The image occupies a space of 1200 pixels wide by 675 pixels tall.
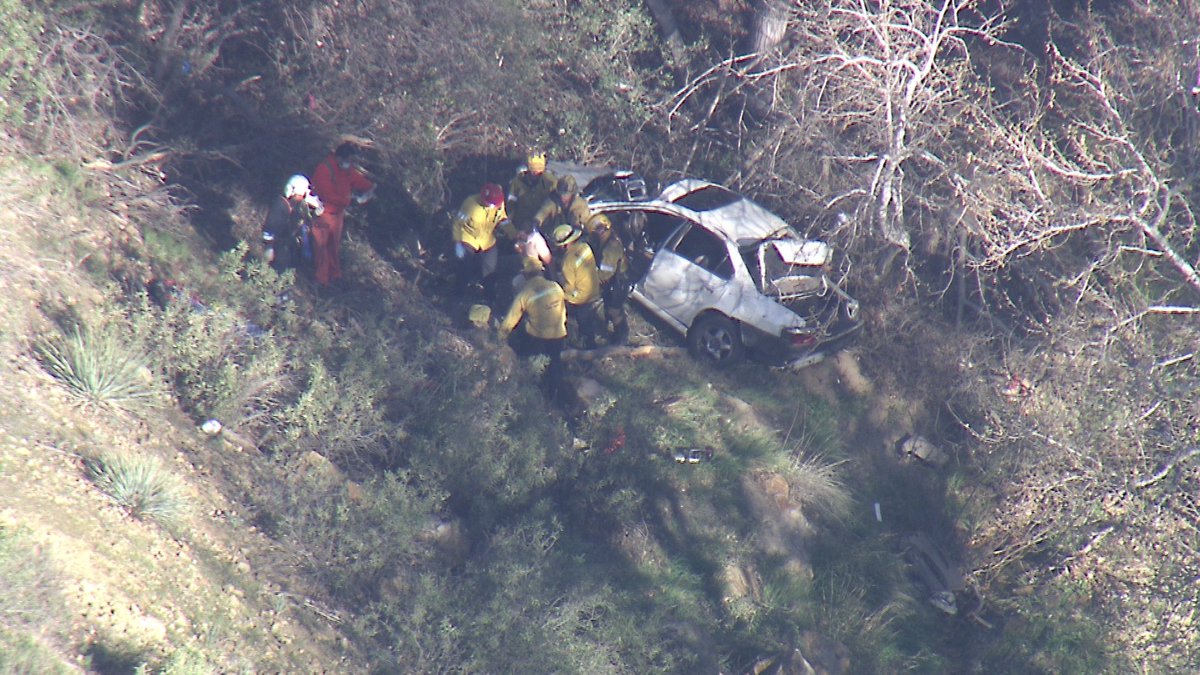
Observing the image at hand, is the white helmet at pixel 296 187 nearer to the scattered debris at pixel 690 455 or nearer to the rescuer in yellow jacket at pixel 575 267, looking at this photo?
the rescuer in yellow jacket at pixel 575 267

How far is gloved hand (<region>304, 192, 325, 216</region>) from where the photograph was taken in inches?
355

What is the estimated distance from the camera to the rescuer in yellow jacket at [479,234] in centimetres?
958

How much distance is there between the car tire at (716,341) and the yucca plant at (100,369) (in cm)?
565

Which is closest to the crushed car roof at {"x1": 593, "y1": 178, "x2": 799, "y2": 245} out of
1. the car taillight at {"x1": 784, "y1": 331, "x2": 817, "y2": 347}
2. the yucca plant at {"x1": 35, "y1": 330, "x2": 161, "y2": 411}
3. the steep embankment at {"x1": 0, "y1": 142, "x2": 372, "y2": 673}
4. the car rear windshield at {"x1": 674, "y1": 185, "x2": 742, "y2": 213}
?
the car rear windshield at {"x1": 674, "y1": 185, "x2": 742, "y2": 213}

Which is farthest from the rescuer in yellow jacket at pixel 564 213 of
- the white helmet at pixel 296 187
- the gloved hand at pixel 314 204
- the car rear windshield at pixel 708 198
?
the white helmet at pixel 296 187

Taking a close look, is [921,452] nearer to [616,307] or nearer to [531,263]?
[616,307]

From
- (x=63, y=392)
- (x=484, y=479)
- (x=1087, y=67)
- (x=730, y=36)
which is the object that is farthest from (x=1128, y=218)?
(x=63, y=392)

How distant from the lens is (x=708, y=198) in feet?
33.9

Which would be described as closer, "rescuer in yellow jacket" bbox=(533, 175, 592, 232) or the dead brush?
the dead brush

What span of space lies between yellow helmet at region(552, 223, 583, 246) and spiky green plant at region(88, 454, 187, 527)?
4.50 m

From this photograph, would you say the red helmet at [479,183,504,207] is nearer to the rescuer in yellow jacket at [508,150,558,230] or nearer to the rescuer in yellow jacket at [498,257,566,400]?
the rescuer in yellow jacket at [508,150,558,230]

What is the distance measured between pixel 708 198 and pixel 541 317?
8.95 ft

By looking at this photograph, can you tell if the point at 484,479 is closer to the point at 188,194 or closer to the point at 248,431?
the point at 248,431

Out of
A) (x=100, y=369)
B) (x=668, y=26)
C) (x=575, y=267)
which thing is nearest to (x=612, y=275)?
(x=575, y=267)
